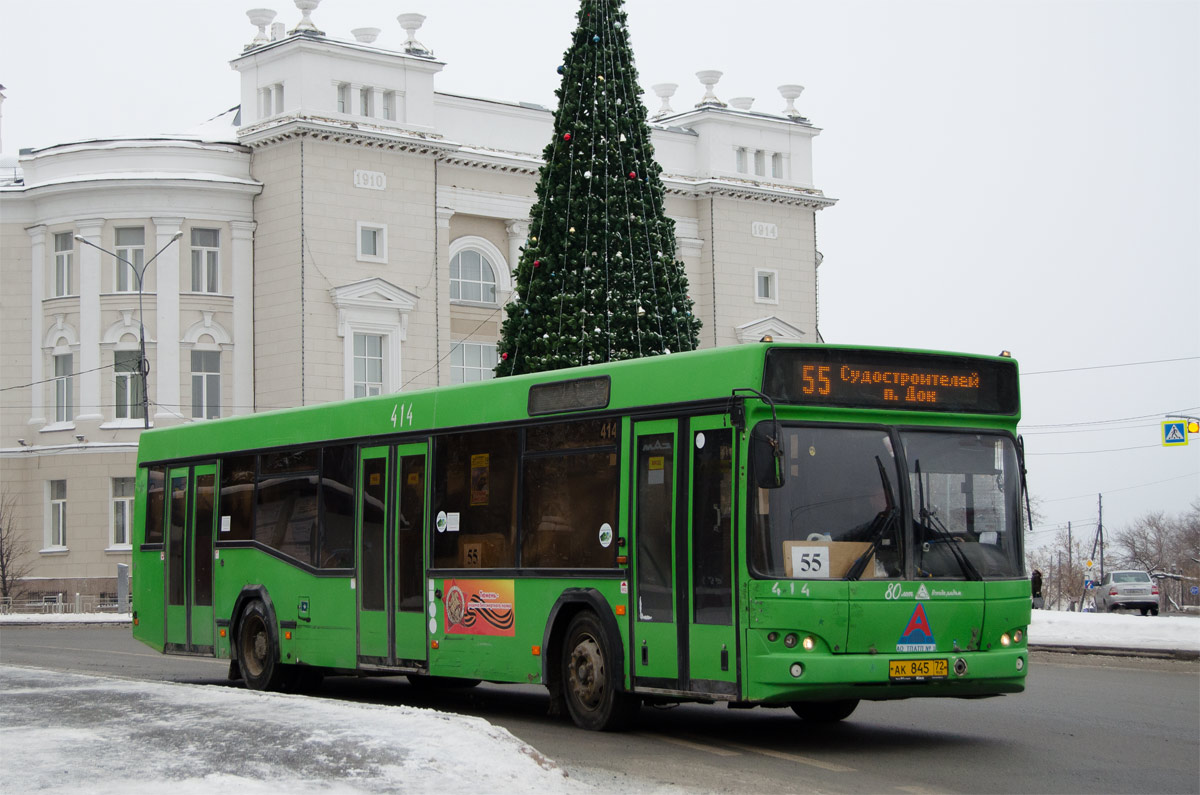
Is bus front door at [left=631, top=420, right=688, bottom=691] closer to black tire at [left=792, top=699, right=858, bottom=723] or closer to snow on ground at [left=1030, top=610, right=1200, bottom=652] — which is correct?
black tire at [left=792, top=699, right=858, bottom=723]

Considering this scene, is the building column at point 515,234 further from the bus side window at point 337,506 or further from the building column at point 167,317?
the bus side window at point 337,506

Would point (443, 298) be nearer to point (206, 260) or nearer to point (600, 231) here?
point (206, 260)

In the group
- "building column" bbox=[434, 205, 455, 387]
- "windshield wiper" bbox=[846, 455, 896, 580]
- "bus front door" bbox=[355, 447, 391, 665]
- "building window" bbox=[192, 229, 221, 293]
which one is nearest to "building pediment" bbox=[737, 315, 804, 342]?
"building column" bbox=[434, 205, 455, 387]

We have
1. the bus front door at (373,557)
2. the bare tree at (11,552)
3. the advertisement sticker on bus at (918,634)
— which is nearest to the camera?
the advertisement sticker on bus at (918,634)

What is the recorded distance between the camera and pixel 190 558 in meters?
19.6

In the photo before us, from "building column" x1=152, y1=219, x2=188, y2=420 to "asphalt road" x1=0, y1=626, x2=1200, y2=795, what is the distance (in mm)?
37935

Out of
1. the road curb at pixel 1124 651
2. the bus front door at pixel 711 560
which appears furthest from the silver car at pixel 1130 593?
the bus front door at pixel 711 560

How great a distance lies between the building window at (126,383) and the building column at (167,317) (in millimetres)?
819

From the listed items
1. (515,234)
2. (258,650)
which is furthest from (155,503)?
(515,234)

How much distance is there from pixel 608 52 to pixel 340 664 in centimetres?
2132

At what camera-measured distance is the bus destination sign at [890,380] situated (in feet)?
40.0

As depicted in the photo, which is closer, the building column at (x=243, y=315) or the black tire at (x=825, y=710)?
the black tire at (x=825, y=710)

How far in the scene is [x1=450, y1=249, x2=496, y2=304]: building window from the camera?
60.7 m

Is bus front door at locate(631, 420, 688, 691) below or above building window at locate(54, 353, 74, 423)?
below
